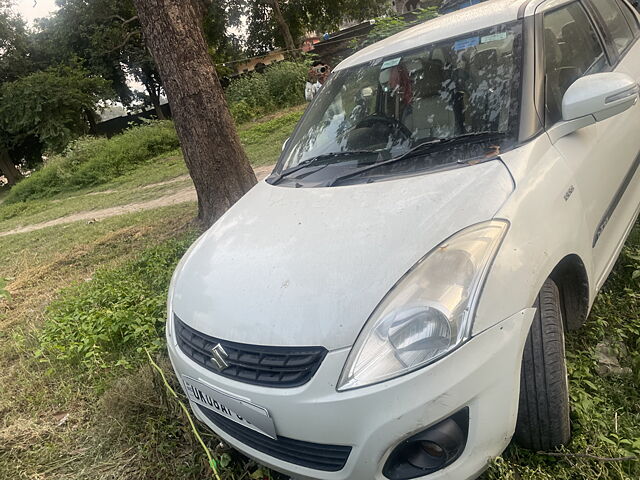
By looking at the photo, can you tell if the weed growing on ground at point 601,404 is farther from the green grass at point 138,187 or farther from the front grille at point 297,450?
the green grass at point 138,187

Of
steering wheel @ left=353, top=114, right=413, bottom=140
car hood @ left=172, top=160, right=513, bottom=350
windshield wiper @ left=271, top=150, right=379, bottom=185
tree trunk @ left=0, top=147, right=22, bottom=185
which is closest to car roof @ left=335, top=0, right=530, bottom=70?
steering wheel @ left=353, top=114, right=413, bottom=140

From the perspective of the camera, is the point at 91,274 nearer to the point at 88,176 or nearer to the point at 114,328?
the point at 114,328

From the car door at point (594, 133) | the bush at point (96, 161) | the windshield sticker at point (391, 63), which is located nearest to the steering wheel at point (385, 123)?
the windshield sticker at point (391, 63)

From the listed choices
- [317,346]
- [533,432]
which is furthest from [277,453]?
[533,432]

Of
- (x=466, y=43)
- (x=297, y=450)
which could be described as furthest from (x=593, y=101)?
(x=297, y=450)

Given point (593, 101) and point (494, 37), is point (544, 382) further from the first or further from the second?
point (494, 37)

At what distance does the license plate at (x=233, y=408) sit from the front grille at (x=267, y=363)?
0.07 m

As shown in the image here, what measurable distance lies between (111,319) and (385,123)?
235 centimetres

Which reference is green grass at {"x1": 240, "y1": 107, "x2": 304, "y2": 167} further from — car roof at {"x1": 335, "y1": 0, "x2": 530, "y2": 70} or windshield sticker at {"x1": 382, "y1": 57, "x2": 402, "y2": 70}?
windshield sticker at {"x1": 382, "y1": 57, "x2": 402, "y2": 70}

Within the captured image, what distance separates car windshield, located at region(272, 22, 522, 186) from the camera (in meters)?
1.98

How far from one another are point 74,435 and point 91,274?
9.34 ft

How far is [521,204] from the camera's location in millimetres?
1554

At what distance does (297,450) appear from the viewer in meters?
1.46

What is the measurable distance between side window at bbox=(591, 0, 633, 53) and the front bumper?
2257mm
